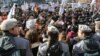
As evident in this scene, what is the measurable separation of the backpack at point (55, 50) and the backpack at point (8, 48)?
632 millimetres

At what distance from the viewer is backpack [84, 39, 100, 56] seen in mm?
5785

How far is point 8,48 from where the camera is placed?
4.92 metres

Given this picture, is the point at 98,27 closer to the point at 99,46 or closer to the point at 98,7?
the point at 99,46

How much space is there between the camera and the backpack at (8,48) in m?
4.94

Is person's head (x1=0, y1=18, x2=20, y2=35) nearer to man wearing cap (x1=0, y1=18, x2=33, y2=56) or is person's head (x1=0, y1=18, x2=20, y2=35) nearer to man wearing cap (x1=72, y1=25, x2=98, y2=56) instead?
man wearing cap (x1=0, y1=18, x2=33, y2=56)

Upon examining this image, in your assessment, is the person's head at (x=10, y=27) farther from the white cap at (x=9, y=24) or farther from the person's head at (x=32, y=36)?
→ the person's head at (x=32, y=36)

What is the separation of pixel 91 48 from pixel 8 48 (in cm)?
151

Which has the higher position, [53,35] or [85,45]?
[53,35]

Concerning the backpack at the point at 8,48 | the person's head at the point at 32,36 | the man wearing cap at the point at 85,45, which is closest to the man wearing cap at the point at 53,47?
the man wearing cap at the point at 85,45

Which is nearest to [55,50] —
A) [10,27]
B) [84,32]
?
[84,32]

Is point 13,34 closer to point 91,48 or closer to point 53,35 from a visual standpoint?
point 53,35

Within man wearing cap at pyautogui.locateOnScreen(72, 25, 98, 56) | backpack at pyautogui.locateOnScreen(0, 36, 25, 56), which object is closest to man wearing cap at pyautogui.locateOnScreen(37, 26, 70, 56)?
man wearing cap at pyautogui.locateOnScreen(72, 25, 98, 56)

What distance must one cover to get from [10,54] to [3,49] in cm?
12

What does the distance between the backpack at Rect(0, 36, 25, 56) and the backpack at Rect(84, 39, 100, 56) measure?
1251mm
